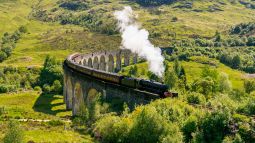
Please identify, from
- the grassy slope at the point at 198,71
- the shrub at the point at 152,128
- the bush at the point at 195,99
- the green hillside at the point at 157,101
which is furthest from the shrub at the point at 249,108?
the grassy slope at the point at 198,71

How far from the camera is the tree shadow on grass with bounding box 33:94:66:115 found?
8753cm

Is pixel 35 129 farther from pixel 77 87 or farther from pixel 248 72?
pixel 248 72

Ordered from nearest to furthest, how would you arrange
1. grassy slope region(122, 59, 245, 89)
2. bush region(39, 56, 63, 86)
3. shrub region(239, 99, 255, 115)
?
1. shrub region(239, 99, 255, 115)
2. grassy slope region(122, 59, 245, 89)
3. bush region(39, 56, 63, 86)

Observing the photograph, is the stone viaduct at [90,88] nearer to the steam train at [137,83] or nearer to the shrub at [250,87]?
the steam train at [137,83]

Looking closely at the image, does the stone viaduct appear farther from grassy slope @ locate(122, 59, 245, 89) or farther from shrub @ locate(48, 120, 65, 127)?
grassy slope @ locate(122, 59, 245, 89)

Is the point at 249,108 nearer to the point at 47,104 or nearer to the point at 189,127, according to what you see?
the point at 189,127

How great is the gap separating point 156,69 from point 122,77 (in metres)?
21.2

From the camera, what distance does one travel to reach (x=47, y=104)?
93562 mm

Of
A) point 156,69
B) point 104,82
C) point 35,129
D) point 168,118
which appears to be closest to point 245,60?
point 156,69

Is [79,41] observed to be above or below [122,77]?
below

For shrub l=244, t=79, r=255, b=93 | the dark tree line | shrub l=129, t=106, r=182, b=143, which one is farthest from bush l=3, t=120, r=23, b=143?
the dark tree line

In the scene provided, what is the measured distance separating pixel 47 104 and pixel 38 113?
11424 mm

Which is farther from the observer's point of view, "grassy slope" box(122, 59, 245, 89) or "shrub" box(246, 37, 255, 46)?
"shrub" box(246, 37, 255, 46)

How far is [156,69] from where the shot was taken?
80.1 m
